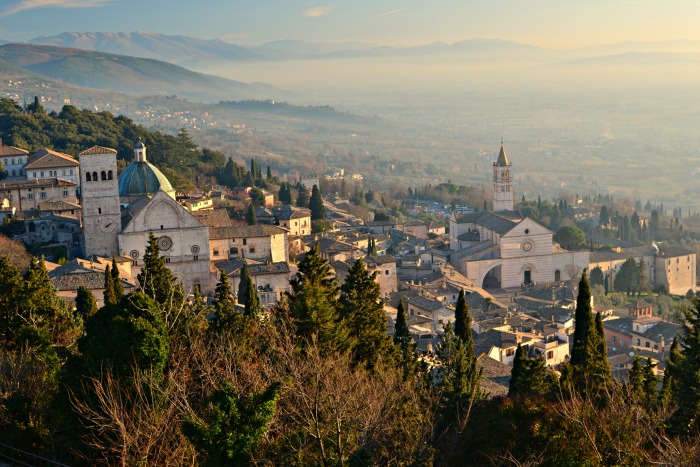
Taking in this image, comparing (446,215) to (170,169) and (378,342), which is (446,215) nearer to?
(170,169)

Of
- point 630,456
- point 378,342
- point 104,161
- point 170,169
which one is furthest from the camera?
point 170,169

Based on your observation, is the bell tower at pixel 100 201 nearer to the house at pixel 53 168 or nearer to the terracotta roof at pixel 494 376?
the house at pixel 53 168

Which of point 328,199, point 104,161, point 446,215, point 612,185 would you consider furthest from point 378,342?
point 612,185

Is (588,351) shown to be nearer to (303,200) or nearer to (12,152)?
(303,200)

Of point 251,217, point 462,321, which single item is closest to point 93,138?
point 251,217

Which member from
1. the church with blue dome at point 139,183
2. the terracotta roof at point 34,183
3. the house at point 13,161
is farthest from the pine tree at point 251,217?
the house at point 13,161

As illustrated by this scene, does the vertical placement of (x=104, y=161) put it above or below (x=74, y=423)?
above
